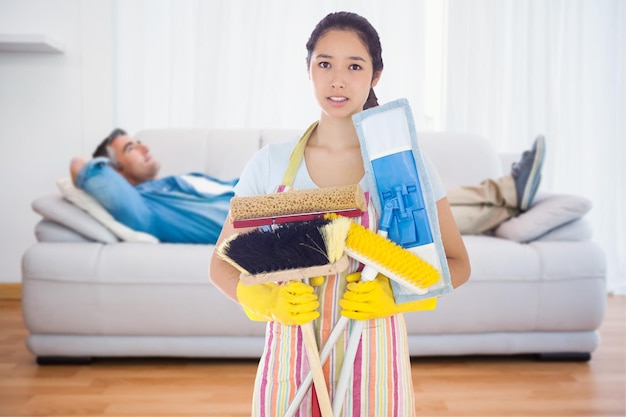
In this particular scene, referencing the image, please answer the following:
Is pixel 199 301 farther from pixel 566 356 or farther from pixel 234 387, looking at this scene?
pixel 566 356

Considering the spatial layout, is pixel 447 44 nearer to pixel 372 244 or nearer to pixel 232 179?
pixel 232 179

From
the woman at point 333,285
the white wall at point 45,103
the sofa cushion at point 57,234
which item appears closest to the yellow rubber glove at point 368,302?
the woman at point 333,285

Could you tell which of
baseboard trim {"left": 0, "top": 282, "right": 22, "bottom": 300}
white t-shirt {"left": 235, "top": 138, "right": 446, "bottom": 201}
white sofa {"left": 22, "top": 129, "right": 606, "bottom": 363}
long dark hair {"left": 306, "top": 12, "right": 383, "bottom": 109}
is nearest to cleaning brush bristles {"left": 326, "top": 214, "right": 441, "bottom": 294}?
white t-shirt {"left": 235, "top": 138, "right": 446, "bottom": 201}

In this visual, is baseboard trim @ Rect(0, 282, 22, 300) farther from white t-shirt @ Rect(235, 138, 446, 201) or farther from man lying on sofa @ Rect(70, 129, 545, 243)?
white t-shirt @ Rect(235, 138, 446, 201)

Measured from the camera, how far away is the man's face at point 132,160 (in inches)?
116

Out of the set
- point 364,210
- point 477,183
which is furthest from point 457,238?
point 477,183

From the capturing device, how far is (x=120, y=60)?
3596 mm

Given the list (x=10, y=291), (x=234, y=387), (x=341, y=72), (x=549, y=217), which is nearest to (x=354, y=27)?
(x=341, y=72)

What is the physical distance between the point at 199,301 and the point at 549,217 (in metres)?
1.53

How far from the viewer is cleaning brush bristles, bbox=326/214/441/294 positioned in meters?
0.91

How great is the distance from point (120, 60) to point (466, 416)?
9.42ft

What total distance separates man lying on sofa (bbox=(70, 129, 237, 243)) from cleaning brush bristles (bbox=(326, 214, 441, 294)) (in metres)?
1.74

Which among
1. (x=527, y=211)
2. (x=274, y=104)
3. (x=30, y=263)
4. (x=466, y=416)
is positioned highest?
(x=274, y=104)

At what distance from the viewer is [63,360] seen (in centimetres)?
241
